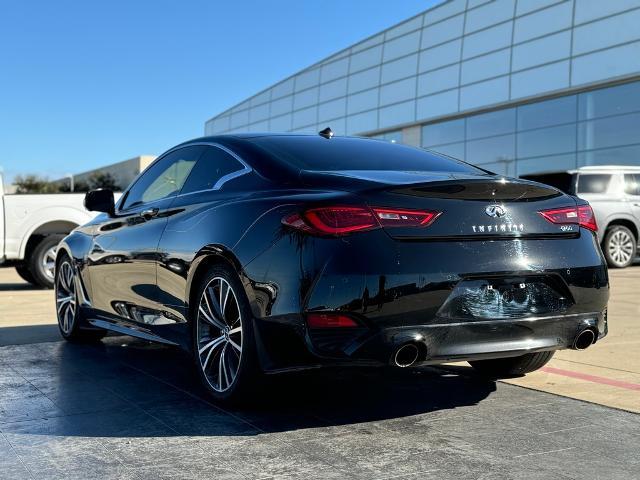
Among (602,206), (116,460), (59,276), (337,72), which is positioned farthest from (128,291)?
(337,72)

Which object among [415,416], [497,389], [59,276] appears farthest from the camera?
[59,276]

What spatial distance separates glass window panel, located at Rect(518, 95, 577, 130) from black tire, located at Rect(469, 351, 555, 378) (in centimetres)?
2244

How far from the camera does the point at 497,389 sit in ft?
15.7

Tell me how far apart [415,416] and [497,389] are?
907 mm

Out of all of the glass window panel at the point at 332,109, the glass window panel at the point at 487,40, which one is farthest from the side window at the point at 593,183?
the glass window panel at the point at 332,109

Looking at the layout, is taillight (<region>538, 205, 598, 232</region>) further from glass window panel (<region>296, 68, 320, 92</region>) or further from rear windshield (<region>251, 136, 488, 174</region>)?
glass window panel (<region>296, 68, 320, 92</region>)

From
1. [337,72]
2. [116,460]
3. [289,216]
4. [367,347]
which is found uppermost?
[337,72]

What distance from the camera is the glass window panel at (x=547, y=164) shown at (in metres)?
25.8

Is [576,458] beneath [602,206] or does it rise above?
beneath

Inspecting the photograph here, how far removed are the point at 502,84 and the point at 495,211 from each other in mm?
26898

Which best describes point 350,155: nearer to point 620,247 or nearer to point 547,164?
point 620,247

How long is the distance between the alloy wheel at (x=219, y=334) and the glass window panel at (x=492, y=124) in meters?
25.4

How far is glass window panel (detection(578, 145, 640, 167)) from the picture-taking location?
23500mm

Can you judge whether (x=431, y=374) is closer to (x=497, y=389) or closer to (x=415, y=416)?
(x=497, y=389)
